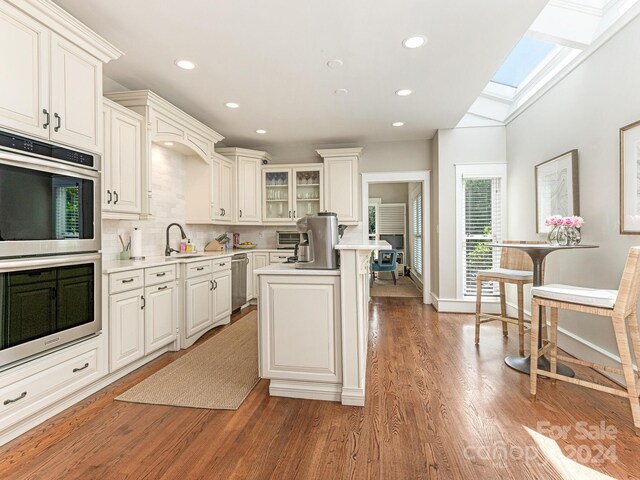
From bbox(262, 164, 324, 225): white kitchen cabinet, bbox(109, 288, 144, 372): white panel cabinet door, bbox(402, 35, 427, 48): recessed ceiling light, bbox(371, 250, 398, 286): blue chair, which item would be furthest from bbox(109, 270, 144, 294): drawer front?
bbox(371, 250, 398, 286): blue chair

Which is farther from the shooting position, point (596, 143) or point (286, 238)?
point (286, 238)

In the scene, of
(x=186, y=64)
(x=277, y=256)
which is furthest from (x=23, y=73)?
(x=277, y=256)

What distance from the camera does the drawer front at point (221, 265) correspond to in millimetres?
3918

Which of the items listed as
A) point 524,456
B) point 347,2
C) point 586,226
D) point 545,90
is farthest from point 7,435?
point 545,90

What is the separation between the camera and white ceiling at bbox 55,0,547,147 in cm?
218

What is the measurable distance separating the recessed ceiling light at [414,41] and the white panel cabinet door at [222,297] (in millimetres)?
3028

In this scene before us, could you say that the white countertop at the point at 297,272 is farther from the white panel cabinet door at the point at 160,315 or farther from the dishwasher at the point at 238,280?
the dishwasher at the point at 238,280

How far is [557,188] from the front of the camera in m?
3.22

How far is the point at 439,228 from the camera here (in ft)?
15.7

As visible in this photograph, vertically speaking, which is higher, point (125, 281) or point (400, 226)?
point (400, 226)

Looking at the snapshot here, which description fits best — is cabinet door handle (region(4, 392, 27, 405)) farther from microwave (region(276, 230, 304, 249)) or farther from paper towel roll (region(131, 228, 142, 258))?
microwave (region(276, 230, 304, 249))

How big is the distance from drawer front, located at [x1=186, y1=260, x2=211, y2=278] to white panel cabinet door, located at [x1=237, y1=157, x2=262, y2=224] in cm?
153

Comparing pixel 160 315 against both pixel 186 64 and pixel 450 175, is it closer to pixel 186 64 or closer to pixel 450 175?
pixel 186 64

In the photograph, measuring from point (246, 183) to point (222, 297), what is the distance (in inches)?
77.2
